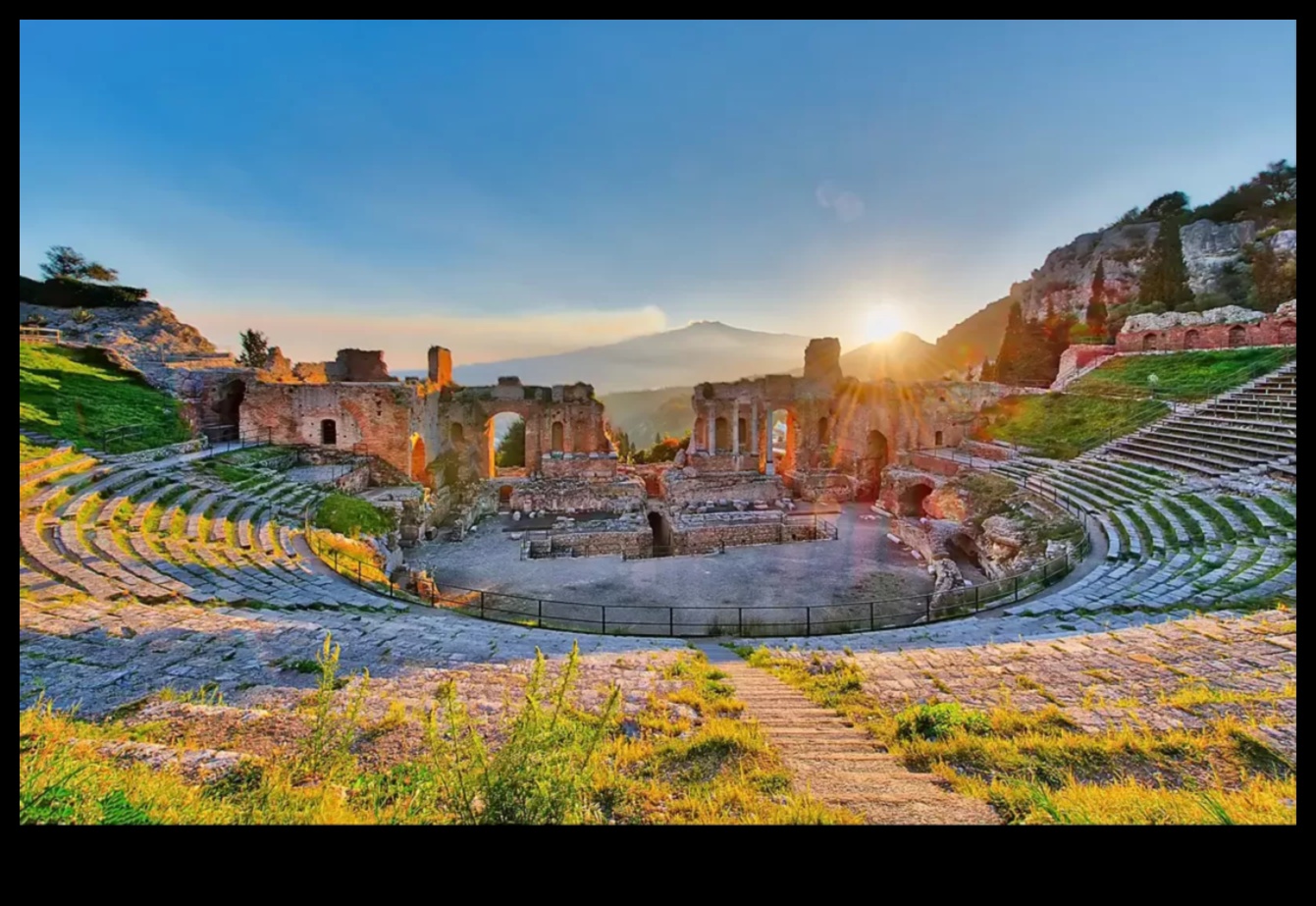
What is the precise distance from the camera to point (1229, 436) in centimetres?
1575

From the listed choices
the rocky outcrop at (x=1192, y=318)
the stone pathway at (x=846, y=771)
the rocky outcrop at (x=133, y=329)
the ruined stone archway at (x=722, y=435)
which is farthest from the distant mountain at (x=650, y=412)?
the stone pathway at (x=846, y=771)

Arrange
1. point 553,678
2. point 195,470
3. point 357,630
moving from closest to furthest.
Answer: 1. point 553,678
2. point 357,630
3. point 195,470

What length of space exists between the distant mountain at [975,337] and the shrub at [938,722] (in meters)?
77.9

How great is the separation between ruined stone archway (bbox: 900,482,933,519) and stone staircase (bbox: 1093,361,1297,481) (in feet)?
18.7

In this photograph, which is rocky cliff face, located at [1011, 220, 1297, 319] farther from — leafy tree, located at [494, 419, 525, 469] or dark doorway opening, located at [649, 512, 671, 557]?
leafy tree, located at [494, 419, 525, 469]

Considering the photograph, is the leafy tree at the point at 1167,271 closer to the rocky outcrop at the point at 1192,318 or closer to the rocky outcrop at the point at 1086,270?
the rocky outcrop at the point at 1086,270

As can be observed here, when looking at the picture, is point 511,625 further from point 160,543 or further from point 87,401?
point 87,401

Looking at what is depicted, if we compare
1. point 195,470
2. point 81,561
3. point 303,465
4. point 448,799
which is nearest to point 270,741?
point 448,799

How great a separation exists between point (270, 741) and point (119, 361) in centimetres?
2317

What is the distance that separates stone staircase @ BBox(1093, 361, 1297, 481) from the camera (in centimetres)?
1404

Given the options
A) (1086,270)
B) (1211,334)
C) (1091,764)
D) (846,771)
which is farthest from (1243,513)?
(1086,270)

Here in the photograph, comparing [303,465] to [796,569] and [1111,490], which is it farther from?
[1111,490]

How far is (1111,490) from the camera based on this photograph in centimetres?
1504

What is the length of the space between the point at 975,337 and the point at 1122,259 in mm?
35422
